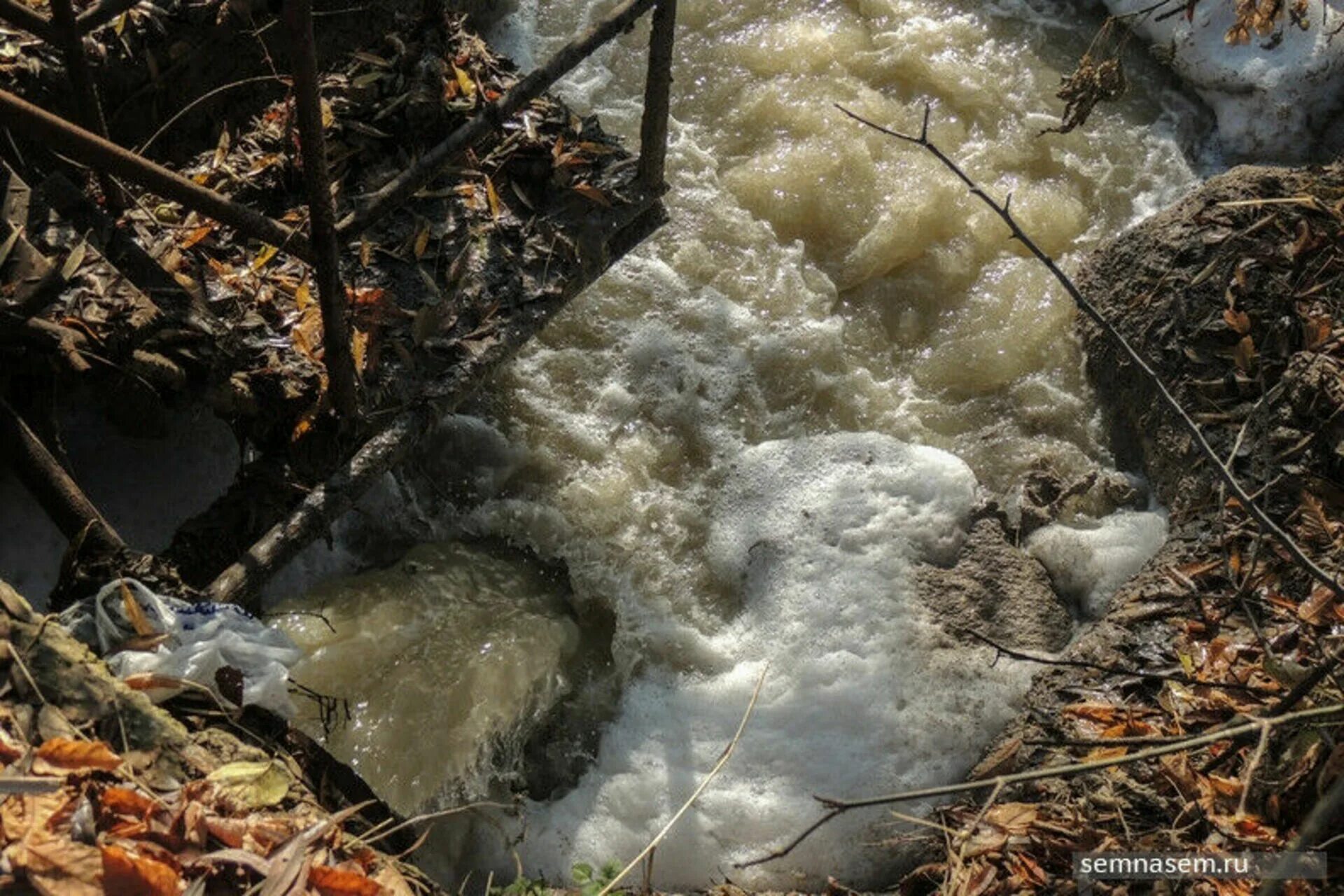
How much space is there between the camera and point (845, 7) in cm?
591

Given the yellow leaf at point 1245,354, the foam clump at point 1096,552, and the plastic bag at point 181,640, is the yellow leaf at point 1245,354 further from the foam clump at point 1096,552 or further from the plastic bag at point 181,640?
the plastic bag at point 181,640

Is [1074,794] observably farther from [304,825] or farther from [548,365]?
[548,365]

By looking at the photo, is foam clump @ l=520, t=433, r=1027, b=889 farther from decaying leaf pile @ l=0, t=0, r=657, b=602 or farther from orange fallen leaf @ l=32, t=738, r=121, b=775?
orange fallen leaf @ l=32, t=738, r=121, b=775

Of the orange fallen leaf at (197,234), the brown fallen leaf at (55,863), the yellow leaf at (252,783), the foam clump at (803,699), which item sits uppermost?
the orange fallen leaf at (197,234)

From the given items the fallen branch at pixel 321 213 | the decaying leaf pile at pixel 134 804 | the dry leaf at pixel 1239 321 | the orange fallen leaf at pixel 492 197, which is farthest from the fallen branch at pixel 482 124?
the dry leaf at pixel 1239 321

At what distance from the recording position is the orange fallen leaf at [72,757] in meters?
2.16

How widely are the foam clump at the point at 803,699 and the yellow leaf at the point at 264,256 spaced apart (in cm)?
179

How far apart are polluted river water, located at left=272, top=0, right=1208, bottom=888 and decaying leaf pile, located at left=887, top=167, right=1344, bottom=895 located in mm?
275

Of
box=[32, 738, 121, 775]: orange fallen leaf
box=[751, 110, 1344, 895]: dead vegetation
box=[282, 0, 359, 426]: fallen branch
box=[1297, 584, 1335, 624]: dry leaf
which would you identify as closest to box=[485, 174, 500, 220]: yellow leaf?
box=[282, 0, 359, 426]: fallen branch

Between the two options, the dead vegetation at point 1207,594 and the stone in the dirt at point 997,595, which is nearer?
the dead vegetation at point 1207,594

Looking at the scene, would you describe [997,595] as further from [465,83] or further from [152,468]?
[152,468]

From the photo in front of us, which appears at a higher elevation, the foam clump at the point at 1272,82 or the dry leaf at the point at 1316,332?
the foam clump at the point at 1272,82

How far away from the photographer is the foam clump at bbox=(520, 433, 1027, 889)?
3.61 meters

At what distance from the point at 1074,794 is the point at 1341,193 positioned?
2.57m
